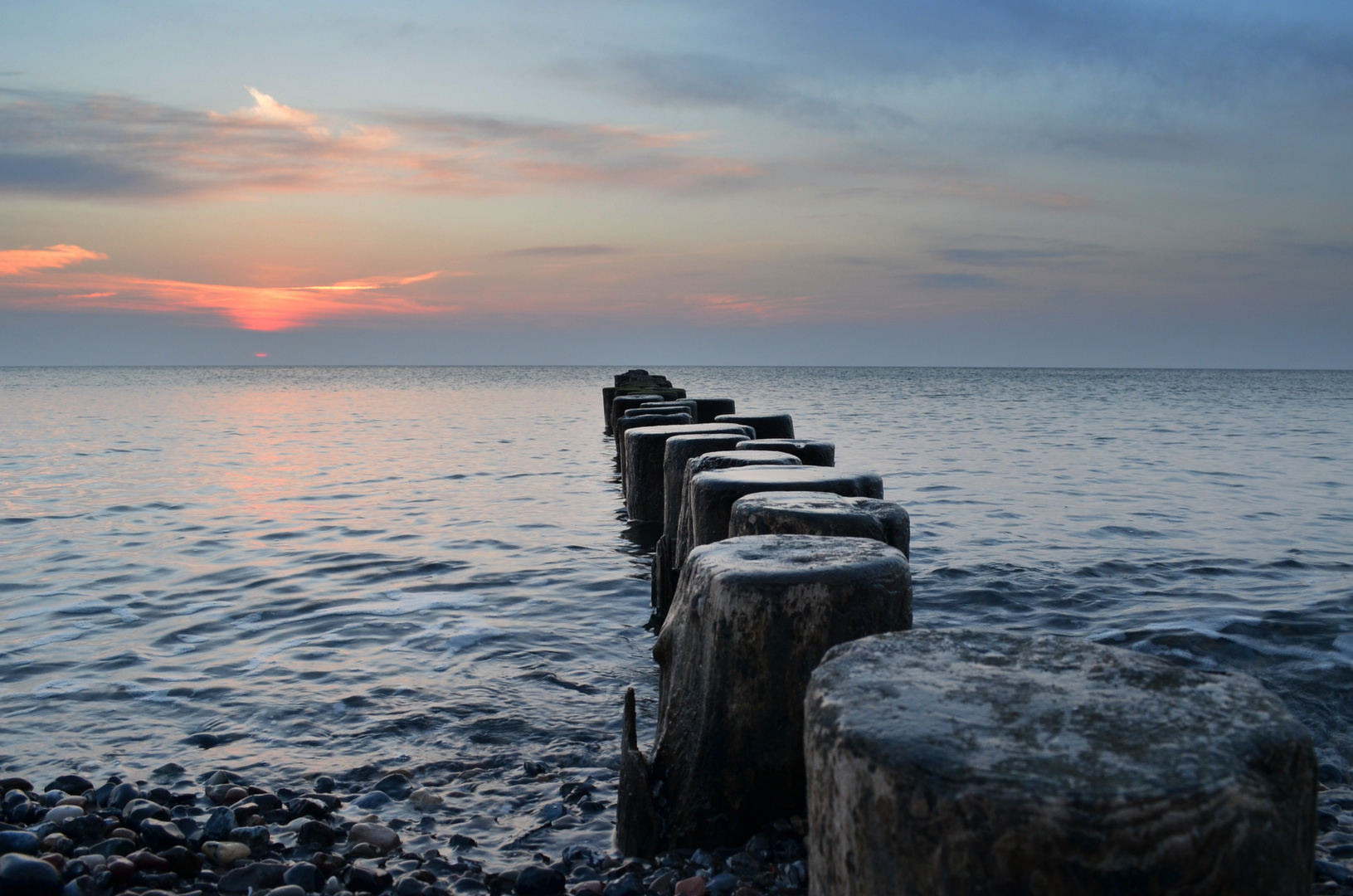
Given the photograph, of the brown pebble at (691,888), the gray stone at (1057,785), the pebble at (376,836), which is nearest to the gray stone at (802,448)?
the pebble at (376,836)

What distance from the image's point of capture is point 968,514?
33.0ft

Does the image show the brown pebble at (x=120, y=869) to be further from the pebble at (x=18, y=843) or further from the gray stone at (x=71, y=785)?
the gray stone at (x=71, y=785)

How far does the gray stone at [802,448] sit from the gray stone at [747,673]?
2.97 meters

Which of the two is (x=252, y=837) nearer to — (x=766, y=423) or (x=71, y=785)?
(x=71, y=785)

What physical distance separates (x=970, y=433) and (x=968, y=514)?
12.9 m

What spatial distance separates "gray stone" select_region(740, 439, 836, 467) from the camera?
5824 mm

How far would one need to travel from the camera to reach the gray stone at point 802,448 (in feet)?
19.1

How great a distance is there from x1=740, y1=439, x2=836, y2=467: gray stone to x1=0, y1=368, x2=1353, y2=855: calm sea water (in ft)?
4.11

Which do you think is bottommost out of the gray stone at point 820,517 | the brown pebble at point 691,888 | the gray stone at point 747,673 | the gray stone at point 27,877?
the gray stone at point 27,877

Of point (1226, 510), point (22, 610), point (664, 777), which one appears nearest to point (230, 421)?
point (22, 610)

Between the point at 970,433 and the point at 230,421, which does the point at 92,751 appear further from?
the point at 230,421

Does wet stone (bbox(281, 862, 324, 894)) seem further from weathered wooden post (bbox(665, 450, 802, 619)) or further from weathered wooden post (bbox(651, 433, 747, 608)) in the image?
weathered wooden post (bbox(651, 433, 747, 608))

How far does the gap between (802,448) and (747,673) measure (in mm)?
3572

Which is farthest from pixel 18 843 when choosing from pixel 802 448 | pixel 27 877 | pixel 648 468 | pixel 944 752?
pixel 648 468
